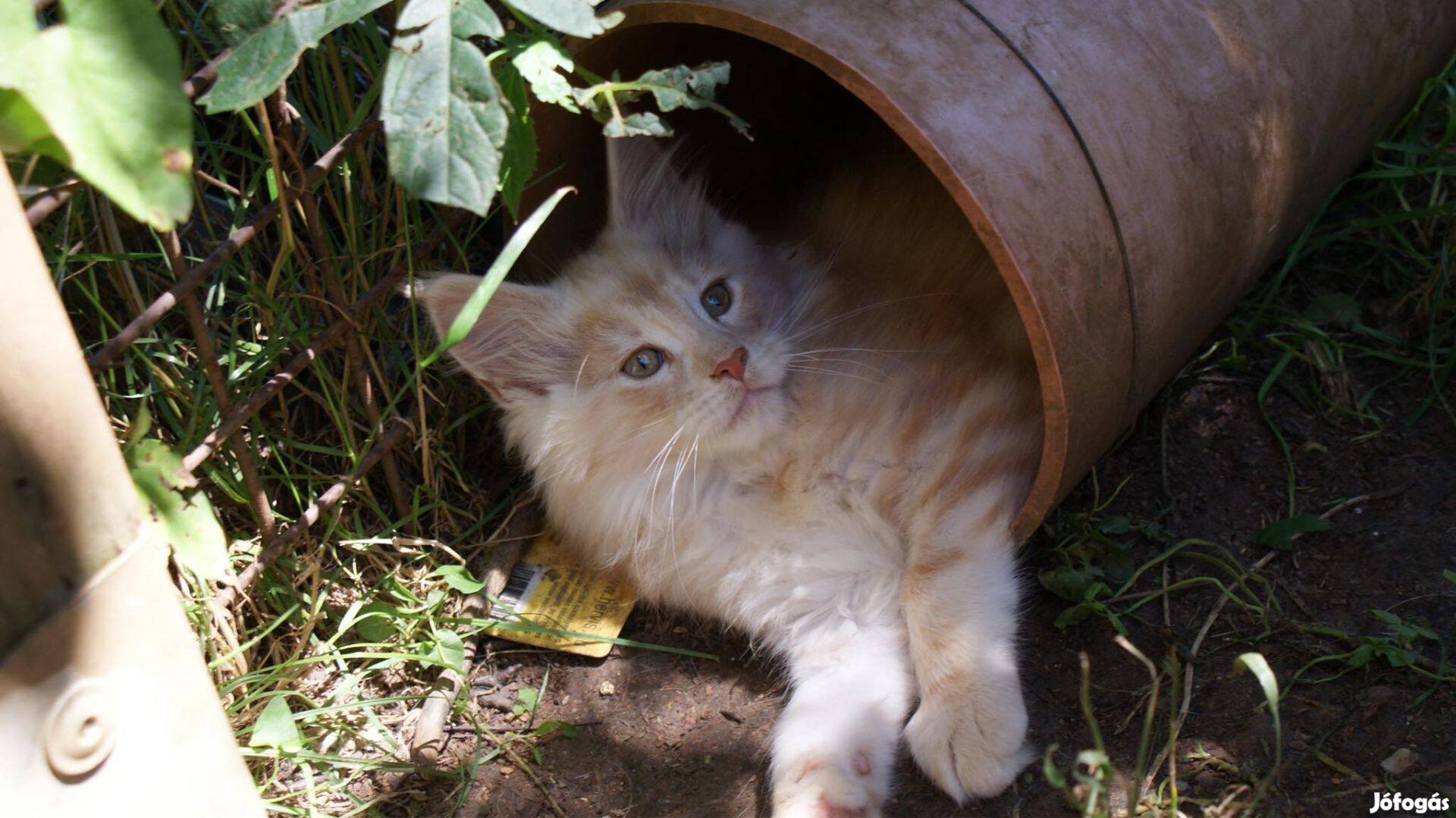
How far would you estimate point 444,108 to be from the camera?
4.19 ft

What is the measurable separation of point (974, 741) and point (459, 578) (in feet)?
3.14

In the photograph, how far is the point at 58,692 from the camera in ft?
3.98

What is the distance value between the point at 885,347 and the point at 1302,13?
0.89 meters

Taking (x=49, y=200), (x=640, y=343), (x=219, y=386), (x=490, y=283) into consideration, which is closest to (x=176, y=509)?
(x=219, y=386)

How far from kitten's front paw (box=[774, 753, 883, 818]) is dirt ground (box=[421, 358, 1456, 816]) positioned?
5 centimetres

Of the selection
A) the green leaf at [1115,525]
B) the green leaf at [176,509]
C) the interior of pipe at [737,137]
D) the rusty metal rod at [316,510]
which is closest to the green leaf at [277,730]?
the rusty metal rod at [316,510]

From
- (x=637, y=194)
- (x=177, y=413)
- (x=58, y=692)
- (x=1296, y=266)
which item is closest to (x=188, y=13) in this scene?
(x=177, y=413)

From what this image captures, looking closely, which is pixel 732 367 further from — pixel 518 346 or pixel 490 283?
pixel 490 283

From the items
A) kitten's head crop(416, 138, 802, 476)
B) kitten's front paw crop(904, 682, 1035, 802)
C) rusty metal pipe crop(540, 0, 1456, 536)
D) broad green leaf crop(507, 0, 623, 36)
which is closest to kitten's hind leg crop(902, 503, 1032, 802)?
kitten's front paw crop(904, 682, 1035, 802)

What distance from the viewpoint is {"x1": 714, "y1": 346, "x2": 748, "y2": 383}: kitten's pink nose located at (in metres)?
1.89

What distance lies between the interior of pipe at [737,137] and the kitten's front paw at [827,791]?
3.14 feet

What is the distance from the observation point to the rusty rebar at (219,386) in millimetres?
1581

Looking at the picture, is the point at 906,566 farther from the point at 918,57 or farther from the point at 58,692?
the point at 58,692

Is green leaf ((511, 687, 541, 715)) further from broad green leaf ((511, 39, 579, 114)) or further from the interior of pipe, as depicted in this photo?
broad green leaf ((511, 39, 579, 114))
